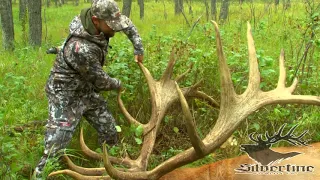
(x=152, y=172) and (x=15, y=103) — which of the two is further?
(x=15, y=103)

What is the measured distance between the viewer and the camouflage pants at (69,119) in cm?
348

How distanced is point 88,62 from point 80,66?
99 mm

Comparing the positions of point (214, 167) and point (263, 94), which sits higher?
point (263, 94)

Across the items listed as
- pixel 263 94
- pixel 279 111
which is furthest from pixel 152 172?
pixel 279 111

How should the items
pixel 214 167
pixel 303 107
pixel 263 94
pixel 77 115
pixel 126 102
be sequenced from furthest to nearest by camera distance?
1. pixel 126 102
2. pixel 303 107
3. pixel 77 115
4. pixel 263 94
5. pixel 214 167

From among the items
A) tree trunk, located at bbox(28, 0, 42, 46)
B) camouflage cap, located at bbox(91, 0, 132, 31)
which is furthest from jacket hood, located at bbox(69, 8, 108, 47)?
tree trunk, located at bbox(28, 0, 42, 46)

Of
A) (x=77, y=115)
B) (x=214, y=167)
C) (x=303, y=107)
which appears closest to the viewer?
(x=214, y=167)

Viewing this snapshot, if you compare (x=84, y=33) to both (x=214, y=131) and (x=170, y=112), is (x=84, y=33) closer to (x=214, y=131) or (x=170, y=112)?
(x=170, y=112)

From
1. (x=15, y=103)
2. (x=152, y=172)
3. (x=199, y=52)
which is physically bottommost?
(x=15, y=103)

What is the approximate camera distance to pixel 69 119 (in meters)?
3.64

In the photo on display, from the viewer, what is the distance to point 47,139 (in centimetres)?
349

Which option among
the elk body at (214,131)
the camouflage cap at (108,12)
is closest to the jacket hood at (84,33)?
the camouflage cap at (108,12)

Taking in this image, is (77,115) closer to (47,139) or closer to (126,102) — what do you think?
(47,139)

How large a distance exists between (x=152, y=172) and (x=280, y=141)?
134cm
